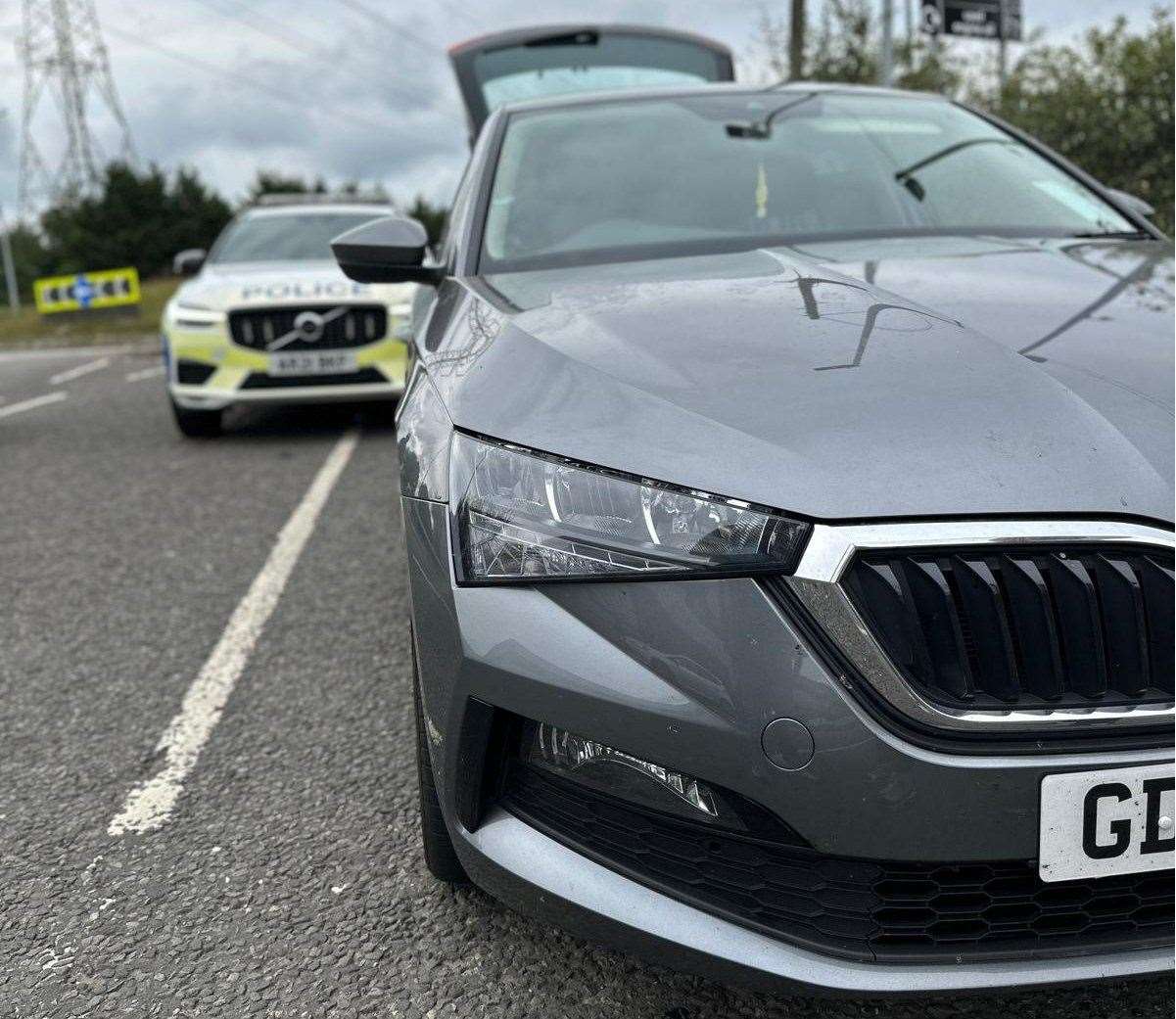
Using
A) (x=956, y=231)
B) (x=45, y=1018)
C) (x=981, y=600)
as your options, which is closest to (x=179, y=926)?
(x=45, y=1018)

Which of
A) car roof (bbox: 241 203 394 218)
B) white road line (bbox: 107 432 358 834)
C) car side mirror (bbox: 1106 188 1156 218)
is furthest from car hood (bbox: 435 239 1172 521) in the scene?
car roof (bbox: 241 203 394 218)

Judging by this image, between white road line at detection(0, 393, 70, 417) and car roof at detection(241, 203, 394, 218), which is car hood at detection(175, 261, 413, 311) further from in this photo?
white road line at detection(0, 393, 70, 417)

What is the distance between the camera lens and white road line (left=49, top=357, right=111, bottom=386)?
11.9 m

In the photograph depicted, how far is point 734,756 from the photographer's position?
4.58ft

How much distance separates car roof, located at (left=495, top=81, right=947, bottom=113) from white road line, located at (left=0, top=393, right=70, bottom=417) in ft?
22.8

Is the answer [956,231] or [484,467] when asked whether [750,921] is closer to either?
[484,467]

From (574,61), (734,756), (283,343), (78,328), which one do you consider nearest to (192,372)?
(283,343)

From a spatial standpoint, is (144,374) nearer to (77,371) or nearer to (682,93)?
(77,371)

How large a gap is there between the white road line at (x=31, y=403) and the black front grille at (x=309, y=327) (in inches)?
115

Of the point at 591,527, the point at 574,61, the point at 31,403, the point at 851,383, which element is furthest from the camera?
the point at 31,403

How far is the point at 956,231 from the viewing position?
269 centimetres

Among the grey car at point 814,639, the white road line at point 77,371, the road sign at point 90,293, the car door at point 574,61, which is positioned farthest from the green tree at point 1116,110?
the road sign at point 90,293

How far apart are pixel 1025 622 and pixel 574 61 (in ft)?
23.5

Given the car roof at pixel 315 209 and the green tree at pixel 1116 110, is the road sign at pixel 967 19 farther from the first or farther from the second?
the car roof at pixel 315 209
